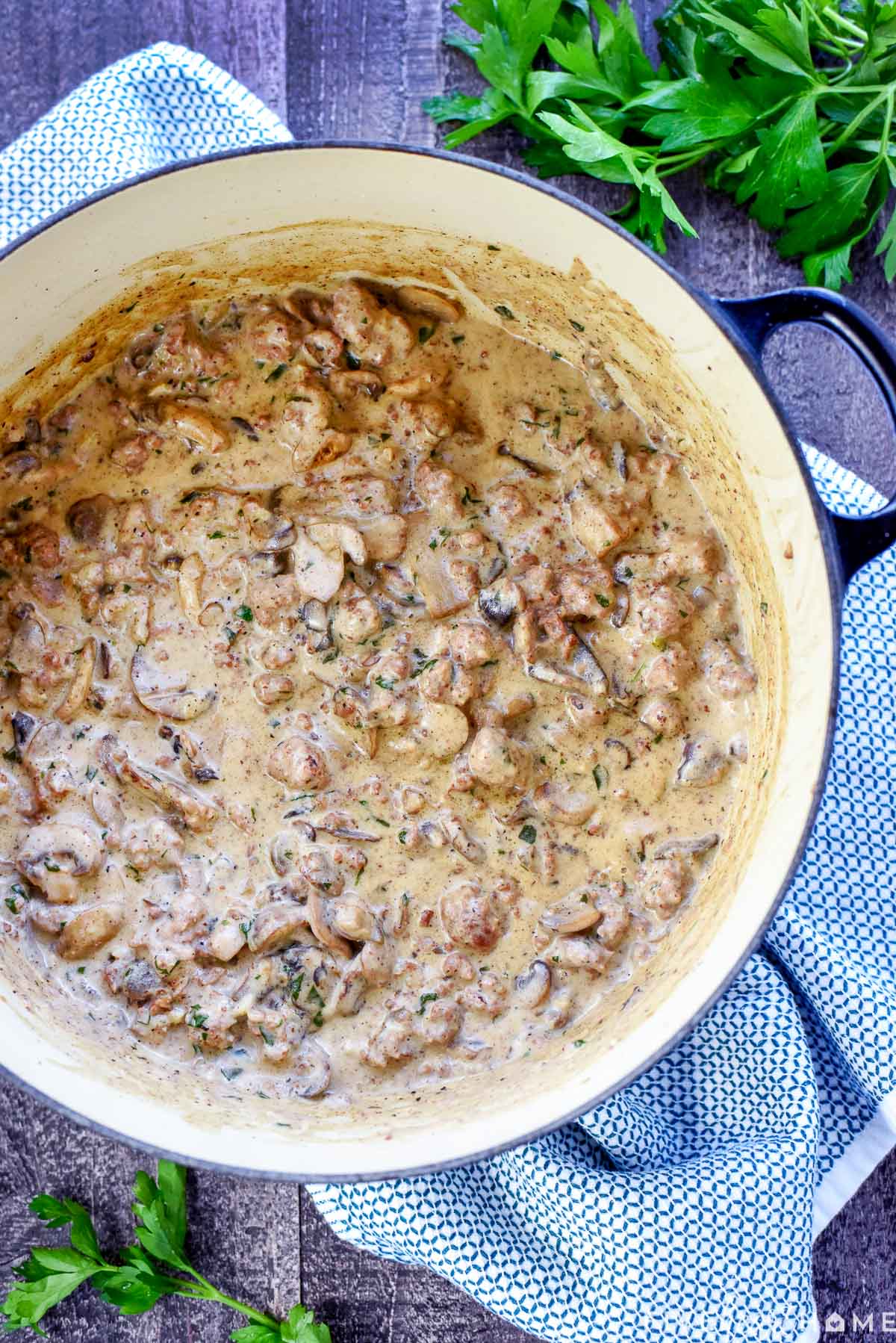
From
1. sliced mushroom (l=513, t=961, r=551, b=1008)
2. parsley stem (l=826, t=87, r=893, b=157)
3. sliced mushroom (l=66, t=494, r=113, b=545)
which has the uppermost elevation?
parsley stem (l=826, t=87, r=893, b=157)

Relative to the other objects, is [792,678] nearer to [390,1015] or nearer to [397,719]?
[397,719]

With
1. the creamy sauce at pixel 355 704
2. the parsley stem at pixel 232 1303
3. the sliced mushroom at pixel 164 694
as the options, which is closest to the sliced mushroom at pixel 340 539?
the creamy sauce at pixel 355 704

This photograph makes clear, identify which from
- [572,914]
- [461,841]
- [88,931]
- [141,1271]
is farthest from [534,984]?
[141,1271]

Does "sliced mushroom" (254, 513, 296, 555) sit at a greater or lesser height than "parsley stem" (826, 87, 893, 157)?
lesser

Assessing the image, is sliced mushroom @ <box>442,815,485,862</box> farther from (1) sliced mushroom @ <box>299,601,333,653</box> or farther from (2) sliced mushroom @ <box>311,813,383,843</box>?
(1) sliced mushroom @ <box>299,601,333,653</box>

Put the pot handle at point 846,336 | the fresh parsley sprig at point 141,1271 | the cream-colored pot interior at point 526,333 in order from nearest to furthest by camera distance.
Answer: the pot handle at point 846,336 < the cream-colored pot interior at point 526,333 < the fresh parsley sprig at point 141,1271

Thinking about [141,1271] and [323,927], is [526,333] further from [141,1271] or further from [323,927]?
[141,1271]

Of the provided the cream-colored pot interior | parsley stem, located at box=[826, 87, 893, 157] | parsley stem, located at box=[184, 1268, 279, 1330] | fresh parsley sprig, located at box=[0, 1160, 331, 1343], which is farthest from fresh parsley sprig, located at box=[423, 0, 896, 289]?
parsley stem, located at box=[184, 1268, 279, 1330]

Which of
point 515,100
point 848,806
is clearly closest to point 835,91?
point 515,100

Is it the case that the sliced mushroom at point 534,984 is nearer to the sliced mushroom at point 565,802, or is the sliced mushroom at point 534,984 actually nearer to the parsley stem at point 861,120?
the sliced mushroom at point 565,802
